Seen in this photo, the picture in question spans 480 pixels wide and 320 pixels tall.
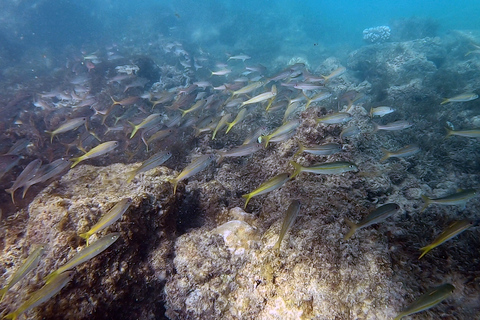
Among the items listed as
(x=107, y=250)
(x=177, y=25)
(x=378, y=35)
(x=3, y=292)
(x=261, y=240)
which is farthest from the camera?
(x=177, y=25)

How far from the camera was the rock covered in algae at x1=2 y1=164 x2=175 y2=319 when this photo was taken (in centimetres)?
258

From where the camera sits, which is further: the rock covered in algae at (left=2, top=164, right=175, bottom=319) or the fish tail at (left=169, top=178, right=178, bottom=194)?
the fish tail at (left=169, top=178, right=178, bottom=194)

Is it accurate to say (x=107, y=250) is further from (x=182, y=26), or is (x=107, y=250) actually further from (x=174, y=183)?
(x=182, y=26)

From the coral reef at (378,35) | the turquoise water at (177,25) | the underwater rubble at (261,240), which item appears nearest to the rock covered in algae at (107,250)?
the underwater rubble at (261,240)

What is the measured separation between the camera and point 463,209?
336cm

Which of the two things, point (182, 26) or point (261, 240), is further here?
point (182, 26)

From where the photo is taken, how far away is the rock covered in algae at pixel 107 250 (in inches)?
102

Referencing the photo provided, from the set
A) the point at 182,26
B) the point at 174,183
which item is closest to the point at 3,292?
the point at 174,183

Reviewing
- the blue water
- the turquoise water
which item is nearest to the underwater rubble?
the blue water

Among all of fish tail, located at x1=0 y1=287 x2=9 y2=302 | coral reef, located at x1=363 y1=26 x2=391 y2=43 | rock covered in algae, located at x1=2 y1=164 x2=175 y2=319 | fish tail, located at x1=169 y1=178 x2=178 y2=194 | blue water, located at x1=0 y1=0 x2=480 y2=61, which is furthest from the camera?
blue water, located at x1=0 y1=0 x2=480 y2=61

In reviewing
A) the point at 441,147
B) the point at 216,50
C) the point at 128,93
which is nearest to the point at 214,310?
the point at 441,147

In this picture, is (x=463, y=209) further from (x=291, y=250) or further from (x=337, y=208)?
(x=291, y=250)

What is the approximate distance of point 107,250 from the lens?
2.85 meters

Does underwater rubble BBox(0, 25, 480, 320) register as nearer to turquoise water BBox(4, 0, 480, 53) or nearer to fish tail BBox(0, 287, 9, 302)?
fish tail BBox(0, 287, 9, 302)
